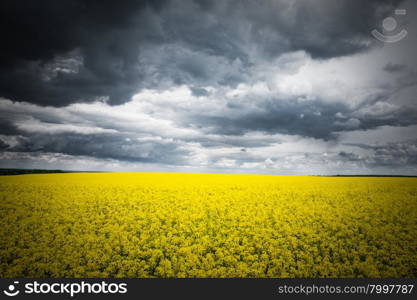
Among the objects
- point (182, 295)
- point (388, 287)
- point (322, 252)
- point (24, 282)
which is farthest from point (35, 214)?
point (388, 287)

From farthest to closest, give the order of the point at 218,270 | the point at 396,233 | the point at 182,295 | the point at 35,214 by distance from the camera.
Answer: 1. the point at 35,214
2. the point at 396,233
3. the point at 218,270
4. the point at 182,295

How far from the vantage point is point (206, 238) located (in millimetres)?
10922

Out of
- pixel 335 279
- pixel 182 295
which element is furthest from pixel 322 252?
pixel 182 295

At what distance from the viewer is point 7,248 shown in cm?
995

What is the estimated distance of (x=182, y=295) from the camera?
7414mm

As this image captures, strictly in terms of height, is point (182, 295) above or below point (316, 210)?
below

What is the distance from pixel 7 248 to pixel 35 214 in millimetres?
4920

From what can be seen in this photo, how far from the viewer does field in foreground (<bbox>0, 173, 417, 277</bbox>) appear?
8.63m

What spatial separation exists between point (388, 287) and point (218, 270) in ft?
18.9

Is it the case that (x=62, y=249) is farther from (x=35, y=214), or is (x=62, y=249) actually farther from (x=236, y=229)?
(x=236, y=229)

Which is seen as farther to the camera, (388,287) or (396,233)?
(396,233)

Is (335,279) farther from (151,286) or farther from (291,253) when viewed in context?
(151,286)

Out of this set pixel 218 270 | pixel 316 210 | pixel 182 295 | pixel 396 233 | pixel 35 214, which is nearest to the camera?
pixel 182 295

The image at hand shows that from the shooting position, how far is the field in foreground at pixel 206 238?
28.3ft
